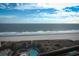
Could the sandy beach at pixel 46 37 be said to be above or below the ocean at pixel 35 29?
below

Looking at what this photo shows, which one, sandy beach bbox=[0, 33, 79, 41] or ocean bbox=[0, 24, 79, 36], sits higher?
ocean bbox=[0, 24, 79, 36]

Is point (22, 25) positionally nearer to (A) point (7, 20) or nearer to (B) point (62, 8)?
(A) point (7, 20)

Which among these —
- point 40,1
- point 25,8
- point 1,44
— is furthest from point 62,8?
point 1,44

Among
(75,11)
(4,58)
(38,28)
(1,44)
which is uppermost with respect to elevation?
(75,11)

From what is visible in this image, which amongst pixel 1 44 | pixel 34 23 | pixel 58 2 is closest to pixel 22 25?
pixel 34 23

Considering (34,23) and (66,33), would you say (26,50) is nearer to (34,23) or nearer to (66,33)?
(34,23)

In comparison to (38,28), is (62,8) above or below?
above
